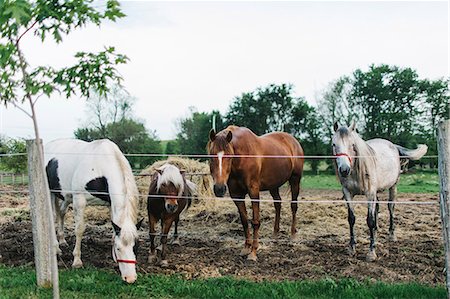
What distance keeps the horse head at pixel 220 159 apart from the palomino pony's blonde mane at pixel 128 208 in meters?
1.04

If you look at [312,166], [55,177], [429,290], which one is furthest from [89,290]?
[312,166]

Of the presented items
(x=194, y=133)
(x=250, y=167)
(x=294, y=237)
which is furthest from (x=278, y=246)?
(x=194, y=133)

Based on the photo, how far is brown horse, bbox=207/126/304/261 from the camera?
18.9ft

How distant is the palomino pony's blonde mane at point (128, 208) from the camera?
17.0ft

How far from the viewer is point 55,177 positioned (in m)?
6.65

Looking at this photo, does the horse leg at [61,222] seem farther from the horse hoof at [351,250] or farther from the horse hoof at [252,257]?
the horse hoof at [351,250]

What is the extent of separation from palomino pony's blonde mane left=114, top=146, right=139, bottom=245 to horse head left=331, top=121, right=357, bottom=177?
2.71 metres

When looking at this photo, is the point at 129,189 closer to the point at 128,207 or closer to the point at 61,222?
the point at 128,207

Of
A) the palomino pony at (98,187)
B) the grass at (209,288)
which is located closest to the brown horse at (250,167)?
the palomino pony at (98,187)

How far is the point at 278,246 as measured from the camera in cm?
673

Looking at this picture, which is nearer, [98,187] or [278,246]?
[98,187]

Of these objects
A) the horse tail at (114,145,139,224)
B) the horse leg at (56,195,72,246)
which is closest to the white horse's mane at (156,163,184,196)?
the horse tail at (114,145,139,224)

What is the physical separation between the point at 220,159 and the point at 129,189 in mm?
1237

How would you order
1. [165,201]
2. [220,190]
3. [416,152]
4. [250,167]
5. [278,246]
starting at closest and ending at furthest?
[220,190]
[165,201]
[250,167]
[278,246]
[416,152]
